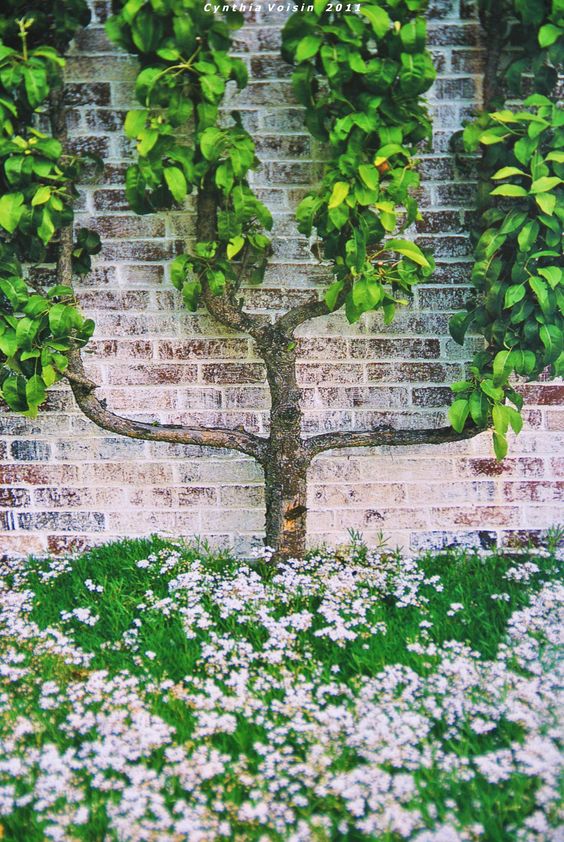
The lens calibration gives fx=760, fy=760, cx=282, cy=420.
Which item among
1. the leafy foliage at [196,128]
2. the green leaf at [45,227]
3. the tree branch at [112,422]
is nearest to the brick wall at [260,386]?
the tree branch at [112,422]

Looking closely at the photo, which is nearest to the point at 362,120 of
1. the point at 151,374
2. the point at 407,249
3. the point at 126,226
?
the point at 407,249

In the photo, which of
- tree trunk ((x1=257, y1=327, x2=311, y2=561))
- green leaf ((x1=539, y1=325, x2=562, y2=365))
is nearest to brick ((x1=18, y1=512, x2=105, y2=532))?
tree trunk ((x1=257, y1=327, x2=311, y2=561))

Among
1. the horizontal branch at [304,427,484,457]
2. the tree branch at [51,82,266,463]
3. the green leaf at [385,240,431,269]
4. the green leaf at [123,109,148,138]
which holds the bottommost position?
the horizontal branch at [304,427,484,457]

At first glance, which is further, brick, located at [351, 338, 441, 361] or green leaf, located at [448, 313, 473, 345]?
brick, located at [351, 338, 441, 361]

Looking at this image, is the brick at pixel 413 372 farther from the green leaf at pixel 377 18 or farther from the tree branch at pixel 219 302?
the green leaf at pixel 377 18

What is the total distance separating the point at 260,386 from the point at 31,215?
37.6 inches

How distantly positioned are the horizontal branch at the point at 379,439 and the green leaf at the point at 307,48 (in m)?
1.19

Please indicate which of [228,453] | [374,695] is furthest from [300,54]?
[374,695]

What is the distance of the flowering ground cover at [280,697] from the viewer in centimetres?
162

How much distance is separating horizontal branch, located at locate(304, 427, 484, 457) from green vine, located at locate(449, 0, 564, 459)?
17 centimetres

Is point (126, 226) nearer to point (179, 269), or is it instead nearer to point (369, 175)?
point (179, 269)

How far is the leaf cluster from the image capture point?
7.57 ft

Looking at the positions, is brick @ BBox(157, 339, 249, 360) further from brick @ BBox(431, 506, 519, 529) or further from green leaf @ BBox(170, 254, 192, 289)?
brick @ BBox(431, 506, 519, 529)

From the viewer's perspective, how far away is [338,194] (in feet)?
7.26
